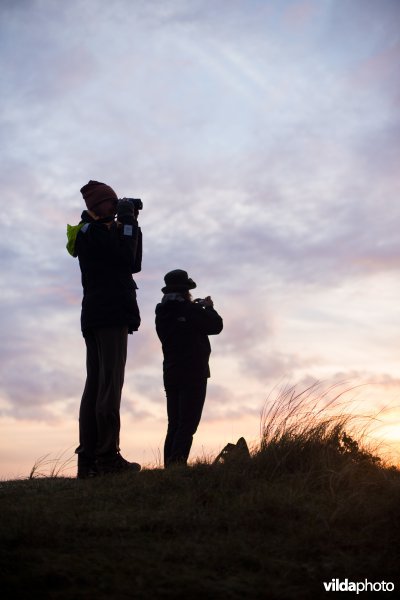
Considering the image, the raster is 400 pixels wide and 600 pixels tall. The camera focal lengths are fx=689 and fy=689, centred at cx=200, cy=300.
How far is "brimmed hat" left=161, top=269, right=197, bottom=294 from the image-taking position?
8258mm

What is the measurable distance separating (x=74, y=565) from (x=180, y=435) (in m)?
3.98

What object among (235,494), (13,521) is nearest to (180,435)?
(235,494)

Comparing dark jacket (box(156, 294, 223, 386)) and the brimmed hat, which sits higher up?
the brimmed hat

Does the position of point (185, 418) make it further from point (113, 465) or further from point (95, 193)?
point (95, 193)

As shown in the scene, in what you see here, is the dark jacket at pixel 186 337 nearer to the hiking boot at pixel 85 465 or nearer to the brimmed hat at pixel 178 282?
the brimmed hat at pixel 178 282

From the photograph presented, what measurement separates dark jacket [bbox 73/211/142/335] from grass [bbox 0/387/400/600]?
1429 millimetres

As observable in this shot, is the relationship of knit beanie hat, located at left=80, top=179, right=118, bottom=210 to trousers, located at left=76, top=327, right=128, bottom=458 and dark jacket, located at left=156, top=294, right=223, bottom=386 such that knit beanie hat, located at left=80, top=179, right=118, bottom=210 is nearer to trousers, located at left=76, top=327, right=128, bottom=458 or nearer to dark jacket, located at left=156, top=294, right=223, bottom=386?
trousers, located at left=76, top=327, right=128, bottom=458

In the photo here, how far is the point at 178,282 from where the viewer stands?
8.28m

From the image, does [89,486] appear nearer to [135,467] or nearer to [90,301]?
[135,467]

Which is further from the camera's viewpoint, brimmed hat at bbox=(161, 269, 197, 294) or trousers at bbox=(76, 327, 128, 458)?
brimmed hat at bbox=(161, 269, 197, 294)

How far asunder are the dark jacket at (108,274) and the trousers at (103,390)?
0.13 metres

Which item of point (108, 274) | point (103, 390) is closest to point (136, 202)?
point (108, 274)

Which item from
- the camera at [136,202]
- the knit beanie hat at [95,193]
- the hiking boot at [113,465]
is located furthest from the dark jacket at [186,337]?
the knit beanie hat at [95,193]

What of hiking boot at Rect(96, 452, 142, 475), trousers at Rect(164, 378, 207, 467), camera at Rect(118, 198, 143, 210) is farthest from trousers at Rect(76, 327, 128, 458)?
trousers at Rect(164, 378, 207, 467)
